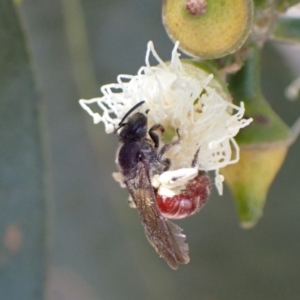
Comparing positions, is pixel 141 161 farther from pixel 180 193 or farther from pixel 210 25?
pixel 210 25

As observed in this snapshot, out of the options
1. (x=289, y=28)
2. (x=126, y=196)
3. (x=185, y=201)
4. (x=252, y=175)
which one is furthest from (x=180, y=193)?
(x=126, y=196)

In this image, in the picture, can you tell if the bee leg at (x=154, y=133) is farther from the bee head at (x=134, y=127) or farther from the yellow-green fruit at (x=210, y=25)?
the yellow-green fruit at (x=210, y=25)

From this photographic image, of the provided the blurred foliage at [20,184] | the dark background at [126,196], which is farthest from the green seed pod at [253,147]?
the dark background at [126,196]

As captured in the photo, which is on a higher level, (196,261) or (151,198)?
(151,198)

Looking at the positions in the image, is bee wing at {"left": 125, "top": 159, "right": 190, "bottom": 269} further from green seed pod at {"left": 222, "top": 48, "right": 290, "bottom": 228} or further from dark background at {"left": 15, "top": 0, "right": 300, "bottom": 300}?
dark background at {"left": 15, "top": 0, "right": 300, "bottom": 300}

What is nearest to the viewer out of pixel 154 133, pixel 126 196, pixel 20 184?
pixel 154 133

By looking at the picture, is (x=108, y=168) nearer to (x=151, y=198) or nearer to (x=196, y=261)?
(x=196, y=261)

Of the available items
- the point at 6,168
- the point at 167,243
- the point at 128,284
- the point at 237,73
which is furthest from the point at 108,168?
the point at 167,243
